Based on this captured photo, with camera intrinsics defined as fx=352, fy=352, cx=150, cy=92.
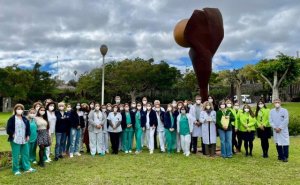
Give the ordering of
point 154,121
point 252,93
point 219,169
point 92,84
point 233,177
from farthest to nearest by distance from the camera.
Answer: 1. point 252,93
2. point 92,84
3. point 154,121
4. point 219,169
5. point 233,177

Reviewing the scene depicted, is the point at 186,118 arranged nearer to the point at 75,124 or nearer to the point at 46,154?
the point at 75,124

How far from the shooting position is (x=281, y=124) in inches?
335

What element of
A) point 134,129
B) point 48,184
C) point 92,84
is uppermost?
point 92,84

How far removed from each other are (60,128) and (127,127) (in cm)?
202

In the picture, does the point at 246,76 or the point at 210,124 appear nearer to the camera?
the point at 210,124

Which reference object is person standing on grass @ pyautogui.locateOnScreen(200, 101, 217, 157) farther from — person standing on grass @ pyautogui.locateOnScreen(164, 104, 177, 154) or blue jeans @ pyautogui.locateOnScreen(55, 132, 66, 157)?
blue jeans @ pyautogui.locateOnScreen(55, 132, 66, 157)

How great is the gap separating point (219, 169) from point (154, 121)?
2.89 metres

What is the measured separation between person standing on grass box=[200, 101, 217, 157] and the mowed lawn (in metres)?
0.42

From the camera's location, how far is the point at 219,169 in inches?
296

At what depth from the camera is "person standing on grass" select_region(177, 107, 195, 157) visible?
370 inches

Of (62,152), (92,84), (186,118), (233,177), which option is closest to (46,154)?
(62,152)

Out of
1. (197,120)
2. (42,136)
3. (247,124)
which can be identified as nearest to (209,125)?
(197,120)

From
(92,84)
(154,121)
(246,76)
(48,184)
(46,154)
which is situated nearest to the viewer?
(48,184)

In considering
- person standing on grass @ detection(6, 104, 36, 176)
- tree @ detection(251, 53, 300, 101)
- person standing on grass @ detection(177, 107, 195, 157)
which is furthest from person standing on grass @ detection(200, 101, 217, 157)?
tree @ detection(251, 53, 300, 101)
